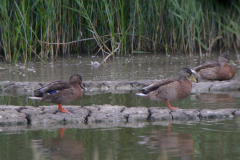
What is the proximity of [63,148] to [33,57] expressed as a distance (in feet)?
25.6

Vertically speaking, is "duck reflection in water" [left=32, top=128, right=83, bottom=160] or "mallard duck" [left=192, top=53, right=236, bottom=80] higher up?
"mallard duck" [left=192, top=53, right=236, bottom=80]

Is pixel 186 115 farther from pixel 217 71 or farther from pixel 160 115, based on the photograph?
pixel 217 71

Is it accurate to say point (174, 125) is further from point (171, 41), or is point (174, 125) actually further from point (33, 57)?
point (33, 57)

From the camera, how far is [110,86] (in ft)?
22.0

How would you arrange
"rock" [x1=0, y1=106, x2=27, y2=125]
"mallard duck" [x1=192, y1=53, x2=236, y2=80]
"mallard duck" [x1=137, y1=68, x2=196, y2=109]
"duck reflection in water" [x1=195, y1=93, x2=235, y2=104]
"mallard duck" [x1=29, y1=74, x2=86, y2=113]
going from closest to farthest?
"rock" [x1=0, y1=106, x2=27, y2=125] < "mallard duck" [x1=29, y1=74, x2=86, y2=113] < "mallard duck" [x1=137, y1=68, x2=196, y2=109] < "duck reflection in water" [x1=195, y1=93, x2=235, y2=104] < "mallard duck" [x1=192, y1=53, x2=236, y2=80]

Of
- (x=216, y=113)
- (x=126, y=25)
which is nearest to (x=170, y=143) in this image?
(x=216, y=113)

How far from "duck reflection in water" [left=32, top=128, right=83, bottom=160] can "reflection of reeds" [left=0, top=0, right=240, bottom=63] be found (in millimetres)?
5486

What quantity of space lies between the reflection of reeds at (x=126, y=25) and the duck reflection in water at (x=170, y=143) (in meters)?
5.60

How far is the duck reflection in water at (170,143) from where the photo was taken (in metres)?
3.19

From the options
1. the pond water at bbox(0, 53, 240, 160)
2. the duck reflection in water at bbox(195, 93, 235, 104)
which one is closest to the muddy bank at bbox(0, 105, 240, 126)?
the pond water at bbox(0, 53, 240, 160)

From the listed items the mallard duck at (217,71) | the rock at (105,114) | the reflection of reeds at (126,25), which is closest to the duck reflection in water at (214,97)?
the mallard duck at (217,71)

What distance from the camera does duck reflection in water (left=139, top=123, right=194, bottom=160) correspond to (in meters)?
3.19

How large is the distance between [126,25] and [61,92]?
6077 millimetres

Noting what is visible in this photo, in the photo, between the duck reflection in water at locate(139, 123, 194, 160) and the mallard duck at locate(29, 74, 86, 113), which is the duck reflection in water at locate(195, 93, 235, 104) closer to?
the duck reflection in water at locate(139, 123, 194, 160)
